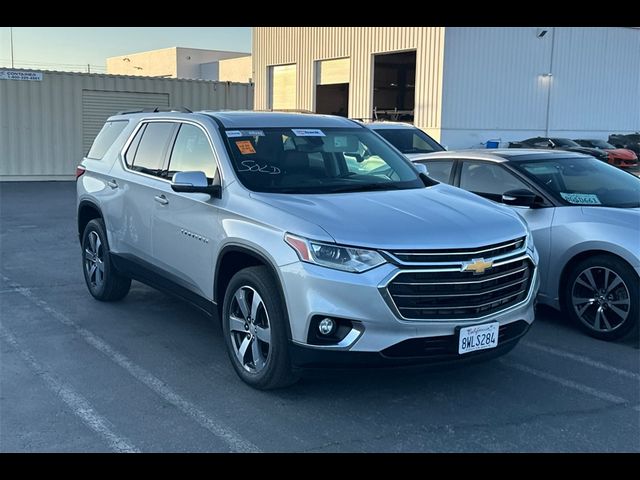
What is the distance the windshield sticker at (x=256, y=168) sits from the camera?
5.09m

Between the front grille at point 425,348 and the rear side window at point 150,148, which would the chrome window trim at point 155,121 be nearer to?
the rear side window at point 150,148

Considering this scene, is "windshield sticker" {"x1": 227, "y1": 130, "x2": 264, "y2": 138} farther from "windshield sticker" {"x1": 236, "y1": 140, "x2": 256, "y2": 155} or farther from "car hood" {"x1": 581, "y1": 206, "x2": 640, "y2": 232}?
"car hood" {"x1": 581, "y1": 206, "x2": 640, "y2": 232}

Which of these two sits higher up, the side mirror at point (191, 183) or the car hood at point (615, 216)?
the side mirror at point (191, 183)

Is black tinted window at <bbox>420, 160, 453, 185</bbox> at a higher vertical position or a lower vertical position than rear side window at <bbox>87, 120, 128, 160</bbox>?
lower

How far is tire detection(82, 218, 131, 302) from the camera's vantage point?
678cm

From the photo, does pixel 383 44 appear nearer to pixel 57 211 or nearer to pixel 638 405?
pixel 57 211

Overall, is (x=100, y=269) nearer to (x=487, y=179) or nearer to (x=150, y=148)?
(x=150, y=148)

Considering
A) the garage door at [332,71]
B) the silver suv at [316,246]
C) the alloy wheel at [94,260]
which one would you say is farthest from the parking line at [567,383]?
the garage door at [332,71]

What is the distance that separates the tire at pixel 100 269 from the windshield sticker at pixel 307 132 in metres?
2.34

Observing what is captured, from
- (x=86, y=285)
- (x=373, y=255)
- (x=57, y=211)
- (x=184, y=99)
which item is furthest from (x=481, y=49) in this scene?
(x=373, y=255)

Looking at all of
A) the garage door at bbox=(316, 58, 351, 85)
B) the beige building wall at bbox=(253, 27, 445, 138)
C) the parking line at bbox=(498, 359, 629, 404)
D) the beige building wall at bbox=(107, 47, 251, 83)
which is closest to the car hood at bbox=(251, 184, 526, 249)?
the parking line at bbox=(498, 359, 629, 404)

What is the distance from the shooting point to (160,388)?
4.77 meters

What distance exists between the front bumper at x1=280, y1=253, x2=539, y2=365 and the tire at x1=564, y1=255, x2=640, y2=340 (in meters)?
2.06

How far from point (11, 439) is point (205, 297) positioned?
165 centimetres
